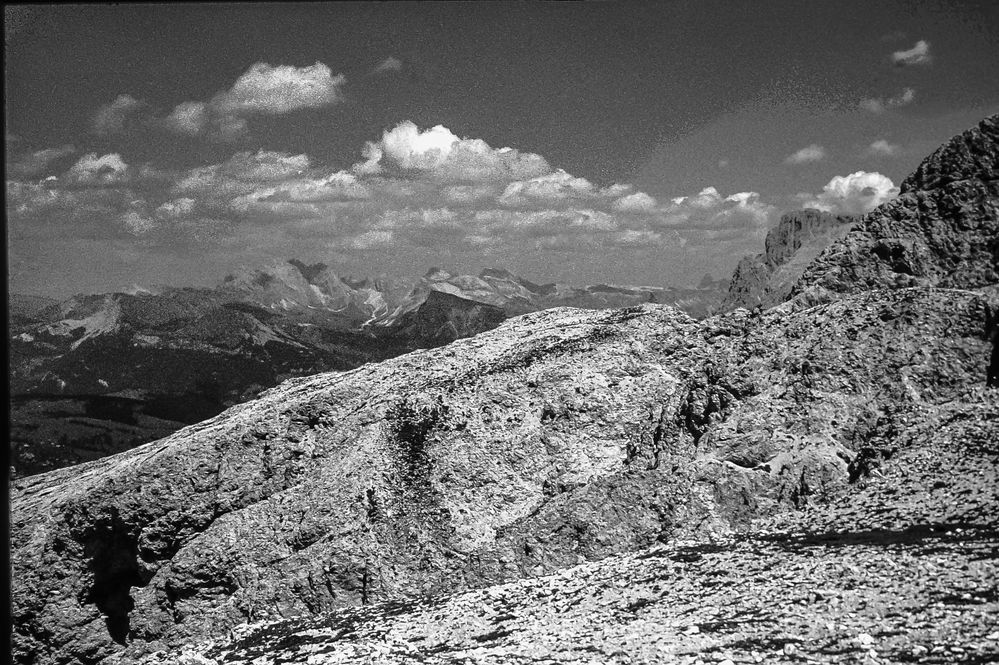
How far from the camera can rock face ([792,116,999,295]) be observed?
1489 inches

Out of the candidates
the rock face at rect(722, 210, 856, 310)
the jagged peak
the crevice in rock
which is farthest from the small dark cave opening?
the rock face at rect(722, 210, 856, 310)

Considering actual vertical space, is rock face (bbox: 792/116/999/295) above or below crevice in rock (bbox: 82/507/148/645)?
above

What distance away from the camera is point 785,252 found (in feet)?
555

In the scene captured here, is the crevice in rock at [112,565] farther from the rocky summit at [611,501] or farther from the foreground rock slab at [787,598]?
the foreground rock slab at [787,598]

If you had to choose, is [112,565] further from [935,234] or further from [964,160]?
[964,160]

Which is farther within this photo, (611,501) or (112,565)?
(112,565)

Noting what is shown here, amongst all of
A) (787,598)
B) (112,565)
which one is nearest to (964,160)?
(787,598)

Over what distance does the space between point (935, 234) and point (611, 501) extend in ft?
74.3

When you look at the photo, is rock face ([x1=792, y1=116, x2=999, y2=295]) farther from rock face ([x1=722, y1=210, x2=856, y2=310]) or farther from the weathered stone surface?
rock face ([x1=722, y1=210, x2=856, y2=310])

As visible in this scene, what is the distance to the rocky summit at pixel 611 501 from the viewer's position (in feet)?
74.4

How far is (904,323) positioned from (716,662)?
20.7 m

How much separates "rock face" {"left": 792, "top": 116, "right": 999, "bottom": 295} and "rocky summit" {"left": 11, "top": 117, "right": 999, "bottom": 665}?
12cm

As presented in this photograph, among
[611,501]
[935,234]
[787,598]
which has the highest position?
[935,234]

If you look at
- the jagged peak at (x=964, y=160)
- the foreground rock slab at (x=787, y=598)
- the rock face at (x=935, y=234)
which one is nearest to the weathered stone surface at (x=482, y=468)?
the foreground rock slab at (x=787, y=598)
